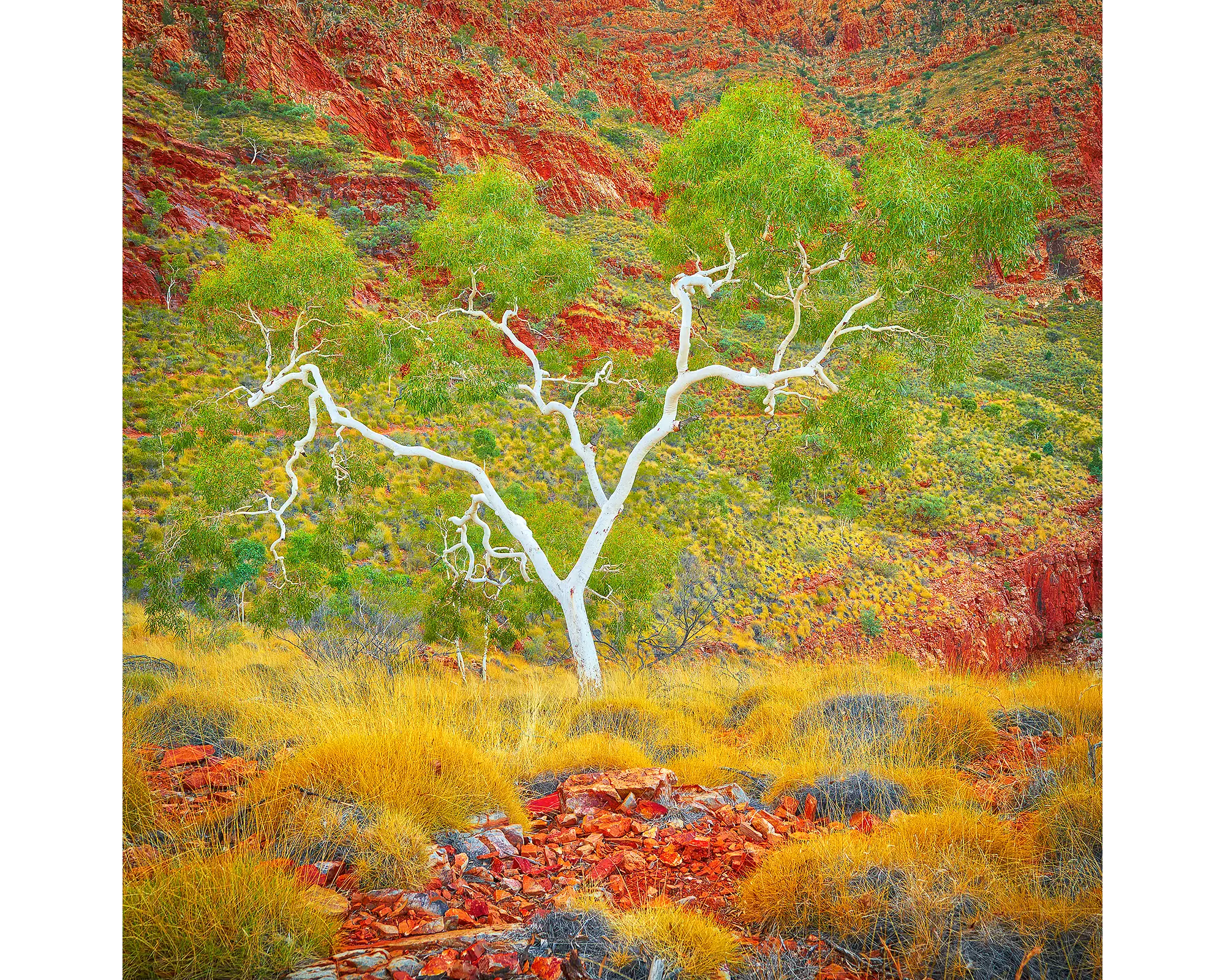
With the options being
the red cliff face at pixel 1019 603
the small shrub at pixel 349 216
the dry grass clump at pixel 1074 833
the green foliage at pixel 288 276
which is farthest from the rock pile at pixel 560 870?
the small shrub at pixel 349 216

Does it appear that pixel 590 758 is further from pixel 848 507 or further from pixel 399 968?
pixel 848 507

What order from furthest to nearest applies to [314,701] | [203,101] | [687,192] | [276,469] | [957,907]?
1. [203,101]
2. [276,469]
3. [687,192]
4. [314,701]
5. [957,907]

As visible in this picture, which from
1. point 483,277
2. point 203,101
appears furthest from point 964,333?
point 203,101

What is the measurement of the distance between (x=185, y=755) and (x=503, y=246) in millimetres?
5151

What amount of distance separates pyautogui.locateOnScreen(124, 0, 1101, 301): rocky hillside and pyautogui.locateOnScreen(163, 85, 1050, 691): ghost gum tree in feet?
Answer: 12.4

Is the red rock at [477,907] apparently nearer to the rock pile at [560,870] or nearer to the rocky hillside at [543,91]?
the rock pile at [560,870]

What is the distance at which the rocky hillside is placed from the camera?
1163 cm

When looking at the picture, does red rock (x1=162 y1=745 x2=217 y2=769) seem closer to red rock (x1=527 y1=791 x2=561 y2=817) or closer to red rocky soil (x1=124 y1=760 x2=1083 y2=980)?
red rocky soil (x1=124 y1=760 x2=1083 y2=980)

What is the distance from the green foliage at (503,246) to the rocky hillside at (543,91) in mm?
6163

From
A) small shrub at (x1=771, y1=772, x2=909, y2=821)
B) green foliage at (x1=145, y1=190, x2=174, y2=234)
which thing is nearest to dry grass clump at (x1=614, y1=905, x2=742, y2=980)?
small shrub at (x1=771, y1=772, x2=909, y2=821)

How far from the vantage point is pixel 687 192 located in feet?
21.7

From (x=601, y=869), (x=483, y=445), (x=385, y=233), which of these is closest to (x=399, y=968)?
(x=601, y=869)
